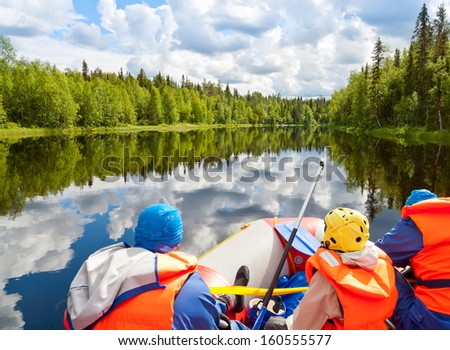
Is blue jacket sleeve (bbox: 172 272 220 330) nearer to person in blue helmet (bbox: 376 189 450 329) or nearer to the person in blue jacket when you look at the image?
the person in blue jacket

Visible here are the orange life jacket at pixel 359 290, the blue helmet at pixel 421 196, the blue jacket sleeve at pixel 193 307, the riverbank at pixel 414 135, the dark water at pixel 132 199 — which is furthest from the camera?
the riverbank at pixel 414 135

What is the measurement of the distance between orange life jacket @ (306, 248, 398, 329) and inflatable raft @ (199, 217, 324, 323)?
1979 mm

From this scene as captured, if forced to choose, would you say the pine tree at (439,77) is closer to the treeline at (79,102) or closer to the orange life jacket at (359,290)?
the orange life jacket at (359,290)

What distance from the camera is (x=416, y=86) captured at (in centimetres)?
3984

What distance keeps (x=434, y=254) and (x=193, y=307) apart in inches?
89.7

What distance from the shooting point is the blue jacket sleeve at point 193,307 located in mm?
2617

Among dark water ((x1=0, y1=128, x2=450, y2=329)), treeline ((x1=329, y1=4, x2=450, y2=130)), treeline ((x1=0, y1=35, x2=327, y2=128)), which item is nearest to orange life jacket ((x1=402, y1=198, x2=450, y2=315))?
dark water ((x1=0, y1=128, x2=450, y2=329))

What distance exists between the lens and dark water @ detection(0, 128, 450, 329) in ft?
22.1

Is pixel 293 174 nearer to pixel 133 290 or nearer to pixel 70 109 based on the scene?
pixel 133 290

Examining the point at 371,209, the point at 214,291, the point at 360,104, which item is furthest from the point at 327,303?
the point at 360,104

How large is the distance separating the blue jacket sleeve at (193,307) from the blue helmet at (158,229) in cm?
36

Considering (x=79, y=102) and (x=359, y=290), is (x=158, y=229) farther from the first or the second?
(x=79, y=102)

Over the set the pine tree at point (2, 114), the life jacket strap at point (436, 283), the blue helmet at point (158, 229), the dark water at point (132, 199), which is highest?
the pine tree at point (2, 114)

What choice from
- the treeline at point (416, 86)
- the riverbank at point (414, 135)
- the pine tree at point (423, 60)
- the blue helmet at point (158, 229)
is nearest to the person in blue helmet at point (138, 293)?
the blue helmet at point (158, 229)
